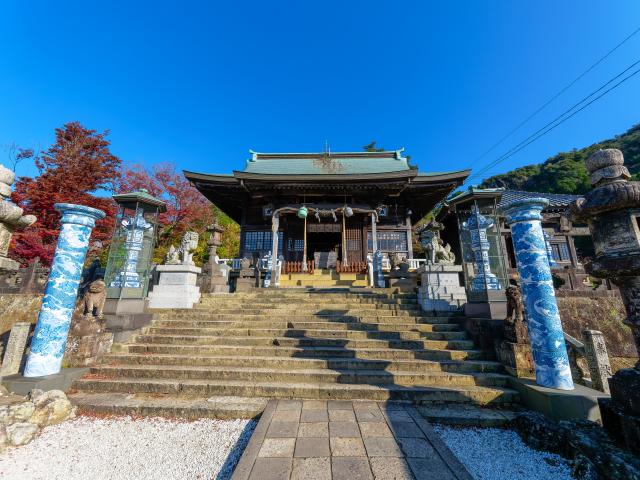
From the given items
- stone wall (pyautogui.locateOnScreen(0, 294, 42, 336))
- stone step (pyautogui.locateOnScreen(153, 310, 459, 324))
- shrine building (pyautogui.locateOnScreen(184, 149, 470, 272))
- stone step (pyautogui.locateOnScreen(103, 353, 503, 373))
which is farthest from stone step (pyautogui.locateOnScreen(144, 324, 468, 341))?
stone wall (pyautogui.locateOnScreen(0, 294, 42, 336))

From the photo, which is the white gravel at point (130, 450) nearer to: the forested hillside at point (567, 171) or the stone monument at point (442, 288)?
the stone monument at point (442, 288)

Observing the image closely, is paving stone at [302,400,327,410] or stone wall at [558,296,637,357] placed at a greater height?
stone wall at [558,296,637,357]

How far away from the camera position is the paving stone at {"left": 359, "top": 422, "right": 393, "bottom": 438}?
2.88m

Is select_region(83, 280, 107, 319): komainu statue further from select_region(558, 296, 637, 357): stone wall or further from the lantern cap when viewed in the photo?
select_region(558, 296, 637, 357): stone wall

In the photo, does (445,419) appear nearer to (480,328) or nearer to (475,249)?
(480,328)

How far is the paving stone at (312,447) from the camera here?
251cm

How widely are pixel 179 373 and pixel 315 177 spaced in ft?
33.9

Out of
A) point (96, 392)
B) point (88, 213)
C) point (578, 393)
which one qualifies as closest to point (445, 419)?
point (578, 393)

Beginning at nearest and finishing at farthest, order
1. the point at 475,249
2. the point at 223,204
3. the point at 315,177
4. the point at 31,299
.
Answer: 1. the point at 475,249
2. the point at 31,299
3. the point at 315,177
4. the point at 223,204

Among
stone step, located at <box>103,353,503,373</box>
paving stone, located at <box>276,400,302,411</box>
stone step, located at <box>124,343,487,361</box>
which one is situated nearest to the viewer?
paving stone, located at <box>276,400,302,411</box>

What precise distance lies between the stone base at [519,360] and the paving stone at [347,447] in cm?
314

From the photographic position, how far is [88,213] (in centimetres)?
456

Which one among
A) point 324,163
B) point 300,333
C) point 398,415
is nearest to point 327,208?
point 324,163

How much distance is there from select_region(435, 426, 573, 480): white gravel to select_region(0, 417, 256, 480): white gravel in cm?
251
